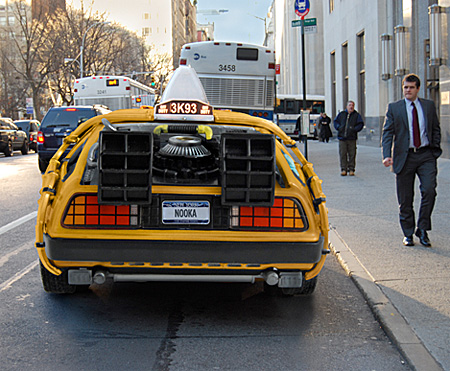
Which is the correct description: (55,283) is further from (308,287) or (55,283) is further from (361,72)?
(361,72)

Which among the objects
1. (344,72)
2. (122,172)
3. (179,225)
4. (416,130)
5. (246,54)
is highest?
(344,72)

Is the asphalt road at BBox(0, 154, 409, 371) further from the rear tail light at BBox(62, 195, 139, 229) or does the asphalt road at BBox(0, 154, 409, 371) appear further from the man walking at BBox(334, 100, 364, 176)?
the man walking at BBox(334, 100, 364, 176)

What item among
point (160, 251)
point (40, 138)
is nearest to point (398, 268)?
point (160, 251)

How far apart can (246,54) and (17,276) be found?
14367mm

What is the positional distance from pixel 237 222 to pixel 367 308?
4.75 ft

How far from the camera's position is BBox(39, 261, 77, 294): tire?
17.6ft

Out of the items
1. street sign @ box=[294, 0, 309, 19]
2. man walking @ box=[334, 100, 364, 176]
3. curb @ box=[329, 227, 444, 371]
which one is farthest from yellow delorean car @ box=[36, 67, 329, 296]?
street sign @ box=[294, 0, 309, 19]

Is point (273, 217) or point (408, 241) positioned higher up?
point (273, 217)

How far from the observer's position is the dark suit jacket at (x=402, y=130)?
7.48m

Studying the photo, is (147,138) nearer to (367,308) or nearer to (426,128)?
(367,308)

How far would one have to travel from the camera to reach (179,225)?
476 centimetres

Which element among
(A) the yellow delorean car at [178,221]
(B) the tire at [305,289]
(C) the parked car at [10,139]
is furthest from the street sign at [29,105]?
(A) the yellow delorean car at [178,221]

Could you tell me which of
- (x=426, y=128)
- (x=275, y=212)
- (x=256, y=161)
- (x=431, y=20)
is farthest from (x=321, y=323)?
(x=431, y=20)

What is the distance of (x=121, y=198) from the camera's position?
4656 millimetres
